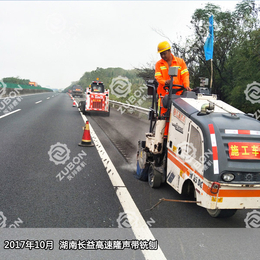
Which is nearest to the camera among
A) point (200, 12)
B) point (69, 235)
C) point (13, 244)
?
point (13, 244)

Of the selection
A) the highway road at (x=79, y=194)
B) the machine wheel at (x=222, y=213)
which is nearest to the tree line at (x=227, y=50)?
the highway road at (x=79, y=194)

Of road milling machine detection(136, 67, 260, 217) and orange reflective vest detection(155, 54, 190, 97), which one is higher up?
orange reflective vest detection(155, 54, 190, 97)

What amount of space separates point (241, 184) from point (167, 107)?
1844 mm

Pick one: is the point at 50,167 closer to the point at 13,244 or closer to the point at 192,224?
the point at 13,244

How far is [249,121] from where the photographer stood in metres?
3.62

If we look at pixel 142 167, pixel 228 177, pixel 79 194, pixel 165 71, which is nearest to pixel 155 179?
pixel 142 167

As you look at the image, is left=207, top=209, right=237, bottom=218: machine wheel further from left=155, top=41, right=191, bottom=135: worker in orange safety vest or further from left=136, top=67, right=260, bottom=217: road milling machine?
left=155, top=41, right=191, bottom=135: worker in orange safety vest

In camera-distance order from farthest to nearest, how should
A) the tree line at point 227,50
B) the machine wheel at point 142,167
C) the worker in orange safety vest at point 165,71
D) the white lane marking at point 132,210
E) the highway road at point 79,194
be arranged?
the tree line at point 227,50, the machine wheel at point 142,167, the worker in orange safety vest at point 165,71, the highway road at point 79,194, the white lane marking at point 132,210

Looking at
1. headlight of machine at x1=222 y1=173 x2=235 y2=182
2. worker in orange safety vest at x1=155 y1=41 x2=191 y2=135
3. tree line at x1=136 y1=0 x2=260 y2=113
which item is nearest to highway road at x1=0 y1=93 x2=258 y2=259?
headlight of machine at x1=222 y1=173 x2=235 y2=182

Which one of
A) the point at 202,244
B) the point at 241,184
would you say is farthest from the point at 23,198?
the point at 241,184

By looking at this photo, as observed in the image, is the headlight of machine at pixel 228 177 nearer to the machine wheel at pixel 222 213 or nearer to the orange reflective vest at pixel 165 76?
the machine wheel at pixel 222 213

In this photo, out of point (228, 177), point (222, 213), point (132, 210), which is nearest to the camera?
point (228, 177)

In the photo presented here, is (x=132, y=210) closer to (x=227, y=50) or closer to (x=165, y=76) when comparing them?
(x=165, y=76)

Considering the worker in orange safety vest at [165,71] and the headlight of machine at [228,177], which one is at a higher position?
the worker in orange safety vest at [165,71]
